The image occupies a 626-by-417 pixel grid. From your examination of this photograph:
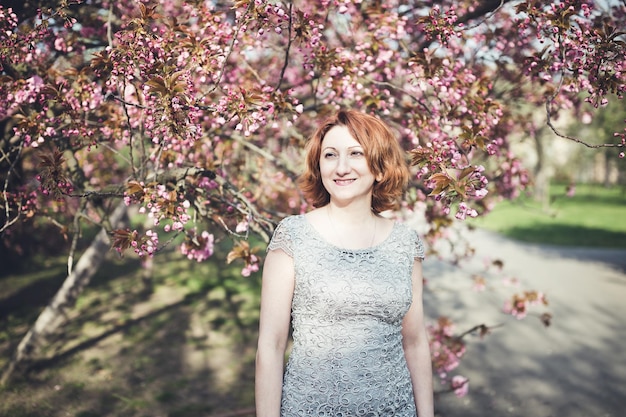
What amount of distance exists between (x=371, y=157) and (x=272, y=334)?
0.85 metres

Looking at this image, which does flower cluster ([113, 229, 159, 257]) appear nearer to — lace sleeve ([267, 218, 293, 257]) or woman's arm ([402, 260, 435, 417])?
lace sleeve ([267, 218, 293, 257])

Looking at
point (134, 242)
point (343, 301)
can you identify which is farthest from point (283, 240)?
point (134, 242)

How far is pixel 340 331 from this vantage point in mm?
2062

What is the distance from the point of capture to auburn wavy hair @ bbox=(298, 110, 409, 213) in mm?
2166

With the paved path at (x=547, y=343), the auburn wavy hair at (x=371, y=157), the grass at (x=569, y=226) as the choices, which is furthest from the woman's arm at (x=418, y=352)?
the grass at (x=569, y=226)

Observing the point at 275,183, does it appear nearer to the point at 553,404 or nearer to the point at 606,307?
the point at 553,404

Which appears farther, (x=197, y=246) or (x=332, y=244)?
(x=197, y=246)

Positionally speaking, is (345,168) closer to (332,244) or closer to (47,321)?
(332,244)

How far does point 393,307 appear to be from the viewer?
6.88 ft

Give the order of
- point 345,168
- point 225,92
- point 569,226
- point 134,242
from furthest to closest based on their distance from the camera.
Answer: point 569,226 < point 225,92 < point 134,242 < point 345,168

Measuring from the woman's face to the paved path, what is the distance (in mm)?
3348

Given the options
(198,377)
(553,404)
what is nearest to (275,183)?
(198,377)

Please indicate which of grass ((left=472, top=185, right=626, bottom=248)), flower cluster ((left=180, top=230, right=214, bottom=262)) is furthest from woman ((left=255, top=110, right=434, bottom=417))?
grass ((left=472, top=185, right=626, bottom=248))

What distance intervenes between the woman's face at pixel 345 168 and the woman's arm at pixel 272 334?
0.39m
